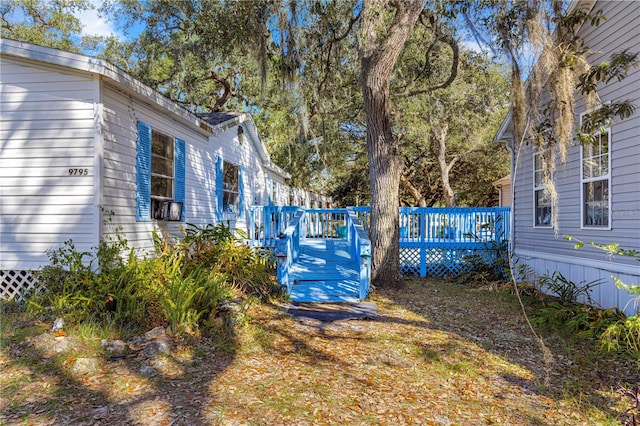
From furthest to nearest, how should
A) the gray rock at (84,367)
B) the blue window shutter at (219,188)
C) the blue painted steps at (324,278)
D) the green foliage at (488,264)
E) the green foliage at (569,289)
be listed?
the blue window shutter at (219,188), the green foliage at (488,264), the blue painted steps at (324,278), the green foliage at (569,289), the gray rock at (84,367)

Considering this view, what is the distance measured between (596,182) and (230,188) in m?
7.95

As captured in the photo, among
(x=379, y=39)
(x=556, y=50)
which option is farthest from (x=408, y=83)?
(x=556, y=50)

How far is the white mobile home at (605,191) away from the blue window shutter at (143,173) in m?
5.32

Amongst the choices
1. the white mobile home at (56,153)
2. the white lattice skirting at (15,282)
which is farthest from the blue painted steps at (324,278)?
the white lattice skirting at (15,282)

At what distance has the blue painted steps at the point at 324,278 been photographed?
617cm

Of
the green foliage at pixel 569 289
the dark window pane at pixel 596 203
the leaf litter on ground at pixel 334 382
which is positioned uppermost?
the dark window pane at pixel 596 203


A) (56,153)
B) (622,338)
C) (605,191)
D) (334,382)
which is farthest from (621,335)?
(56,153)

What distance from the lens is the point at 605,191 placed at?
5797 millimetres

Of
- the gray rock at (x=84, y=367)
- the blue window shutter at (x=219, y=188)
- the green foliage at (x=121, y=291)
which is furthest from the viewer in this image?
the blue window shutter at (x=219, y=188)

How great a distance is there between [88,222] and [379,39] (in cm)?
621

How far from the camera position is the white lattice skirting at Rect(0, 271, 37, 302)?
17.4 feet

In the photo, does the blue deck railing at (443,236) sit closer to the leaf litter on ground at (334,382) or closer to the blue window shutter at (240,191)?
the blue window shutter at (240,191)

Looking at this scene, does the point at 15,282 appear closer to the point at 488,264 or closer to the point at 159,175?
the point at 159,175

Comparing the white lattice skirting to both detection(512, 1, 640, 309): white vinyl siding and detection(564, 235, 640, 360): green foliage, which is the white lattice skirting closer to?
detection(512, 1, 640, 309): white vinyl siding
